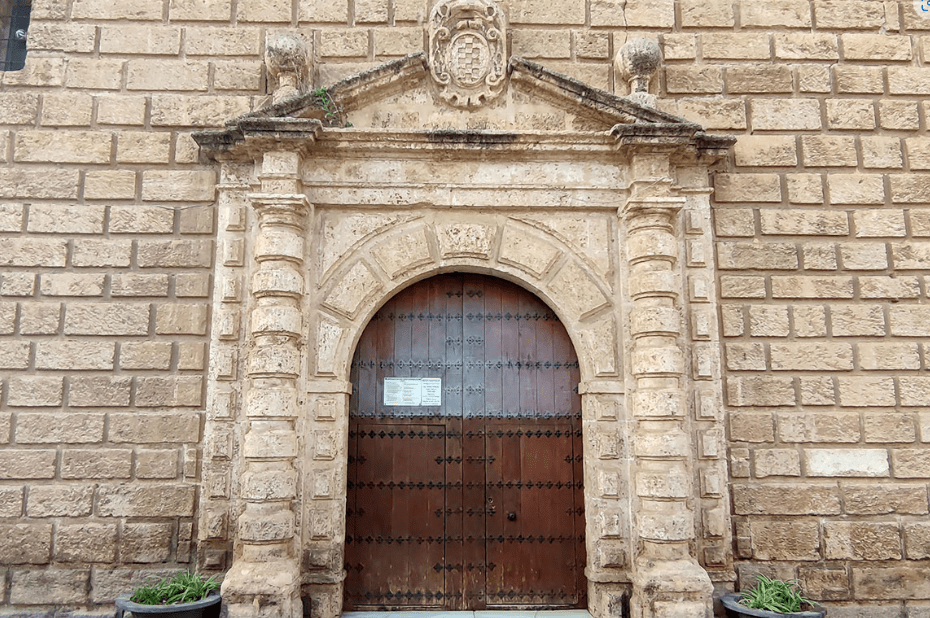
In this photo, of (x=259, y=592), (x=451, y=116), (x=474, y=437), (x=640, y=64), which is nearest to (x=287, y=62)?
(x=451, y=116)

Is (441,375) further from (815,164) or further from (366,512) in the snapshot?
(815,164)

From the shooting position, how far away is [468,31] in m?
4.97

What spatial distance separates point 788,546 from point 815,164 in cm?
277

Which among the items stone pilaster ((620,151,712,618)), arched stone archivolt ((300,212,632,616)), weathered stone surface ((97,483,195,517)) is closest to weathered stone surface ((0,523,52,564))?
weathered stone surface ((97,483,195,517))

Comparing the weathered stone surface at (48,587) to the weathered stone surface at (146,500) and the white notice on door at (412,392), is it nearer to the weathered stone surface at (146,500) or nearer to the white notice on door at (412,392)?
the weathered stone surface at (146,500)

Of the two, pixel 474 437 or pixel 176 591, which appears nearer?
pixel 176 591

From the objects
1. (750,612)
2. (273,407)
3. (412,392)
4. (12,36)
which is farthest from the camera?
(12,36)

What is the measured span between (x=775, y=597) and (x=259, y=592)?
10.5 ft

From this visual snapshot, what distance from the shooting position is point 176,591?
166 inches

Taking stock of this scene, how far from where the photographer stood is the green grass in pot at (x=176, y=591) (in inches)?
163

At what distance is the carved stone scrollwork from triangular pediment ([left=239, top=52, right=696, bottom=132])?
0.26 feet

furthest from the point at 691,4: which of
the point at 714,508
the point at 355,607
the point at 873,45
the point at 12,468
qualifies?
the point at 12,468

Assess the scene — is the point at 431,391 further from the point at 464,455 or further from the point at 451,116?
the point at 451,116

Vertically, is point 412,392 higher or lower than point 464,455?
higher
